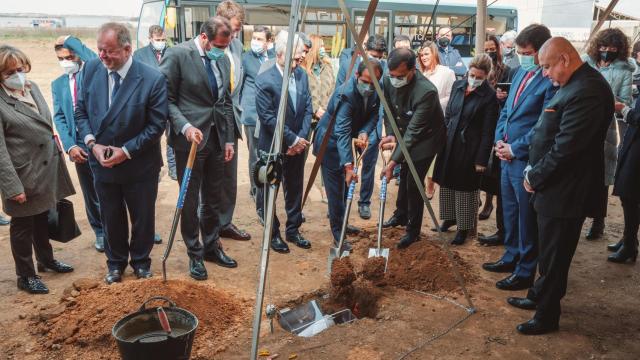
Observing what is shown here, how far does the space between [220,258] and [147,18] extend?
823 cm

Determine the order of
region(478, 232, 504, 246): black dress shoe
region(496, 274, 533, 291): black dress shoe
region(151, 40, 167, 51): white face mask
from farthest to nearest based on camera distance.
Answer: region(151, 40, 167, 51): white face mask, region(478, 232, 504, 246): black dress shoe, region(496, 274, 533, 291): black dress shoe

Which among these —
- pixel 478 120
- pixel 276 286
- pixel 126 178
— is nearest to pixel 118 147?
pixel 126 178

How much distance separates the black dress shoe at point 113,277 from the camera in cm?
389

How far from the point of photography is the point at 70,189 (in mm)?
4141

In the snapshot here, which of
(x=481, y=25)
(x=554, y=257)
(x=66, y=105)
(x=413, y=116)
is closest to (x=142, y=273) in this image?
(x=66, y=105)

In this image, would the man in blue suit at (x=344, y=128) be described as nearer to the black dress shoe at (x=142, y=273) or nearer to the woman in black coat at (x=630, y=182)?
the black dress shoe at (x=142, y=273)

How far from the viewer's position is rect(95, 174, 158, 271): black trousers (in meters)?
3.81

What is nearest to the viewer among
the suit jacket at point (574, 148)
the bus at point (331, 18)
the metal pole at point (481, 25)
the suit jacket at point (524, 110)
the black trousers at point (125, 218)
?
the suit jacket at point (574, 148)

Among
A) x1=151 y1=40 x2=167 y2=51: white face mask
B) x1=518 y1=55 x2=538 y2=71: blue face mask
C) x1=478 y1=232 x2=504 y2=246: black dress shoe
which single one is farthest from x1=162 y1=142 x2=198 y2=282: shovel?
x1=151 y1=40 x2=167 y2=51: white face mask

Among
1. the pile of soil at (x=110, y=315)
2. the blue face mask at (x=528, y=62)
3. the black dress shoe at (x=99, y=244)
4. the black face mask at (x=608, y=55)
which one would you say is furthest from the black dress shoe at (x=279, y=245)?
the black face mask at (x=608, y=55)

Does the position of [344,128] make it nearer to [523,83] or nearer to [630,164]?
[523,83]

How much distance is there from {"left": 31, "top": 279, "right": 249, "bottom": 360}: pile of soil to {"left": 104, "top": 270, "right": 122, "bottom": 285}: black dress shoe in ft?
0.57

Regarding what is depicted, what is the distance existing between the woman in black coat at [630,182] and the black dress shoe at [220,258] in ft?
11.0

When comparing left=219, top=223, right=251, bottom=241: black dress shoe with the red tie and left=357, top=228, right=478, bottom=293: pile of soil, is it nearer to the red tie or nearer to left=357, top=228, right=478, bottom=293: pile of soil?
left=357, top=228, right=478, bottom=293: pile of soil
